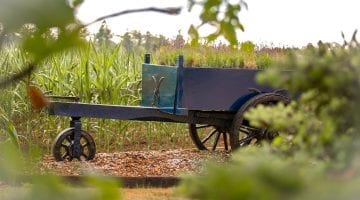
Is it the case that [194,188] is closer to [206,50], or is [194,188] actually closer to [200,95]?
[200,95]

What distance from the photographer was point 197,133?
8.24 metres

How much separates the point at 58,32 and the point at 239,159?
150 millimetres

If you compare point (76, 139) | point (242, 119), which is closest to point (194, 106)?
point (242, 119)

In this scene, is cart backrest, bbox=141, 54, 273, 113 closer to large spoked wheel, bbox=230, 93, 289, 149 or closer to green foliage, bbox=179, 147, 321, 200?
large spoked wheel, bbox=230, 93, 289, 149

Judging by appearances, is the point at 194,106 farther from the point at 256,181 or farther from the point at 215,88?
the point at 256,181

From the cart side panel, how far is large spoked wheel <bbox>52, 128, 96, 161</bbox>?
0.92 metres

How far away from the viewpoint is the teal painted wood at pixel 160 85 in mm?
7113

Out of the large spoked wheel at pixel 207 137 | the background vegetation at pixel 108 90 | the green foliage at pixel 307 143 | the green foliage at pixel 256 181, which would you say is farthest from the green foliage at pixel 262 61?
the green foliage at pixel 256 181

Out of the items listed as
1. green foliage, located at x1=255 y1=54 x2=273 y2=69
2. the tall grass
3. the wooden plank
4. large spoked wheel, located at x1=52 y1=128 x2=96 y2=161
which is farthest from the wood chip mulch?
green foliage, located at x1=255 y1=54 x2=273 y2=69

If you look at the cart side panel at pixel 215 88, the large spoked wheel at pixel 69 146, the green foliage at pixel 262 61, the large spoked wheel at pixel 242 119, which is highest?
the green foliage at pixel 262 61

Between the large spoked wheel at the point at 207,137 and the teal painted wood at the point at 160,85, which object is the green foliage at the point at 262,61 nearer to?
the large spoked wheel at the point at 207,137

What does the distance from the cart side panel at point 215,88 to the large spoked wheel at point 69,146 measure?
92 cm

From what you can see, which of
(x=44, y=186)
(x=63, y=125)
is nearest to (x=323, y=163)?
(x=44, y=186)

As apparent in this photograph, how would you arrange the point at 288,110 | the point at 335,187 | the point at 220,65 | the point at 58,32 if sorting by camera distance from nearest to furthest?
the point at 335,187 → the point at 58,32 → the point at 288,110 → the point at 220,65
